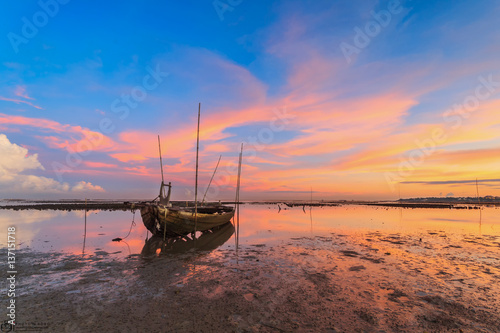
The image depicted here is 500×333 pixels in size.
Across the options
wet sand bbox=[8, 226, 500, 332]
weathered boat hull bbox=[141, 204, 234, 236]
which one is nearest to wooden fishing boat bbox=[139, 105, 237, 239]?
weathered boat hull bbox=[141, 204, 234, 236]

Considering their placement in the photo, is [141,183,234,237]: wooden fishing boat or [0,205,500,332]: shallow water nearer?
[0,205,500,332]: shallow water

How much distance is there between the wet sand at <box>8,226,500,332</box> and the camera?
577 centimetres

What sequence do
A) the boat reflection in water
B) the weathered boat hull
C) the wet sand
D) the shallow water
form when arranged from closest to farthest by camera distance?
the wet sand < the shallow water < the boat reflection in water < the weathered boat hull

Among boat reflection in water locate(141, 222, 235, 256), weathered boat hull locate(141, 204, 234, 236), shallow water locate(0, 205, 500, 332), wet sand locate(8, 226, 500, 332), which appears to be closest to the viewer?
wet sand locate(8, 226, 500, 332)

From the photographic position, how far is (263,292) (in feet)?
25.5

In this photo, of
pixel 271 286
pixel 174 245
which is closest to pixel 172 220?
pixel 174 245

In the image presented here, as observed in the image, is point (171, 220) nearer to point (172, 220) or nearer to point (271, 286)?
point (172, 220)

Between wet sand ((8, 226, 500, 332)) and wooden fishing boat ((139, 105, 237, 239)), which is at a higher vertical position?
wooden fishing boat ((139, 105, 237, 239))

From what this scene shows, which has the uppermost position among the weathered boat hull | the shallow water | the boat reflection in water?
the weathered boat hull

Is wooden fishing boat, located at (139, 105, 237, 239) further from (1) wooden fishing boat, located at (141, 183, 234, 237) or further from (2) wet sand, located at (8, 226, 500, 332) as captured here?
(2) wet sand, located at (8, 226, 500, 332)

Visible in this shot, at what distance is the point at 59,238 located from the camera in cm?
1803

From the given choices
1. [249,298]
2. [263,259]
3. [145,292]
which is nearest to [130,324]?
[145,292]

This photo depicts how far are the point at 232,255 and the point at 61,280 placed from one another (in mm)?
7585

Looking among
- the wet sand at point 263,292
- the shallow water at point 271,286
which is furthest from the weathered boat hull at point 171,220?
the wet sand at point 263,292
